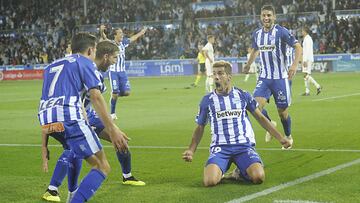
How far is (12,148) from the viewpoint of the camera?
12.2 m

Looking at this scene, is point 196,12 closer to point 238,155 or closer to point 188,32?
point 188,32

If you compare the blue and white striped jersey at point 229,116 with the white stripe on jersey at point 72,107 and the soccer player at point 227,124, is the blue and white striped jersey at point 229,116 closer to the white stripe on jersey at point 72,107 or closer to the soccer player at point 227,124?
the soccer player at point 227,124

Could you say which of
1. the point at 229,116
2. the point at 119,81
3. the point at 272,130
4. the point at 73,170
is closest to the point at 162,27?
the point at 119,81

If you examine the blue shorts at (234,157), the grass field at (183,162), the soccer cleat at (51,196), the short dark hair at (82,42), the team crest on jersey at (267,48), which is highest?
the short dark hair at (82,42)

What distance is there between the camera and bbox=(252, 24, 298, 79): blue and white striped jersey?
11633 mm

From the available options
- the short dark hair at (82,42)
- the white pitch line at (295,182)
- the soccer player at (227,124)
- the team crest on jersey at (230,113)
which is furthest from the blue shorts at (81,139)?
the team crest on jersey at (230,113)

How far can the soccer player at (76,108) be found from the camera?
251 inches

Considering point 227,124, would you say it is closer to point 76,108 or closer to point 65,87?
point 76,108

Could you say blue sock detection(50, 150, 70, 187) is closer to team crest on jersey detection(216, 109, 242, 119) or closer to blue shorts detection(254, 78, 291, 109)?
team crest on jersey detection(216, 109, 242, 119)

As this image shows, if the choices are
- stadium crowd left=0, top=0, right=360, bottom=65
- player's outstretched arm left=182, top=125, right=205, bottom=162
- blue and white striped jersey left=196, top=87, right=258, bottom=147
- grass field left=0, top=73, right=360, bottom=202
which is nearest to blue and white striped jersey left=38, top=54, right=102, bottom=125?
grass field left=0, top=73, right=360, bottom=202

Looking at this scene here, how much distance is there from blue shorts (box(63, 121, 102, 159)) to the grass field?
121 cm

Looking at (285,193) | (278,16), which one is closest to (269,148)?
(285,193)

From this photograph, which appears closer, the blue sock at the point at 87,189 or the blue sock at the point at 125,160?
the blue sock at the point at 87,189

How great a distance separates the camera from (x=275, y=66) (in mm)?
11656
